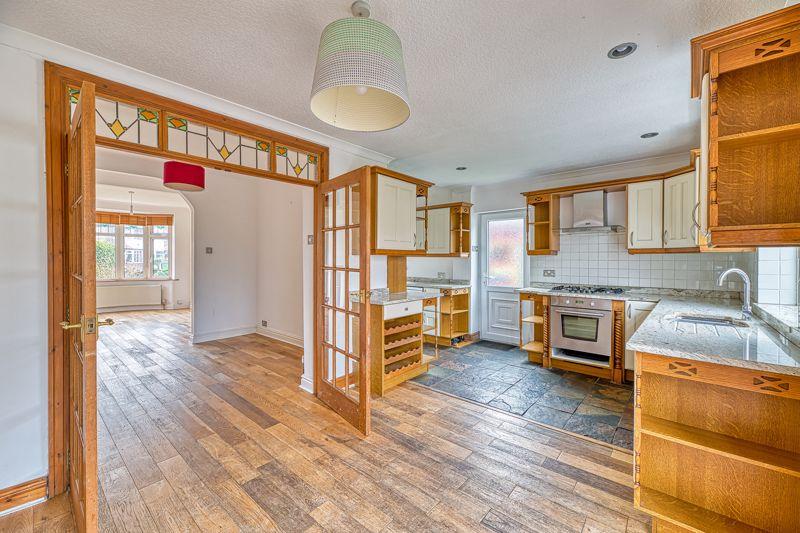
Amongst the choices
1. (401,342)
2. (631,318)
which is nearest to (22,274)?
(401,342)

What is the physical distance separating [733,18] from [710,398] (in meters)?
1.89

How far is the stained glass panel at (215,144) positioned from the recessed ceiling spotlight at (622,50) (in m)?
2.60

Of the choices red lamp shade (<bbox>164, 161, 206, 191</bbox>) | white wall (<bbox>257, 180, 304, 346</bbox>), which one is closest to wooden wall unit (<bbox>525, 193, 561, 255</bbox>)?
white wall (<bbox>257, 180, 304, 346</bbox>)

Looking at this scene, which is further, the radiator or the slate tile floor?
the radiator

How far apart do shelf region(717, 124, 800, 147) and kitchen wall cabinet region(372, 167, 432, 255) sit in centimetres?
257

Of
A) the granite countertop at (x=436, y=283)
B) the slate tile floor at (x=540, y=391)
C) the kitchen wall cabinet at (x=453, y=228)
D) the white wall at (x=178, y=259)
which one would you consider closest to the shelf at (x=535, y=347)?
the slate tile floor at (x=540, y=391)

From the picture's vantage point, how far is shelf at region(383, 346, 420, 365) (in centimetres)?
346

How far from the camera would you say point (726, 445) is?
1.45m

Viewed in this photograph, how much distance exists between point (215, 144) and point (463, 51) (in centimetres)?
195

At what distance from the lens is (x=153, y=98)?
7.32ft

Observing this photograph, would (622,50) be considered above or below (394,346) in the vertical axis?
above

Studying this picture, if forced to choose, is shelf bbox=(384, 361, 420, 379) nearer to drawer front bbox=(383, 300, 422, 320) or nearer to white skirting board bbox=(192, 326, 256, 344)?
drawer front bbox=(383, 300, 422, 320)

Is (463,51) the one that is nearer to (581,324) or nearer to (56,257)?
(56,257)

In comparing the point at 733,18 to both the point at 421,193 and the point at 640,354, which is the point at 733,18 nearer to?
the point at 640,354
